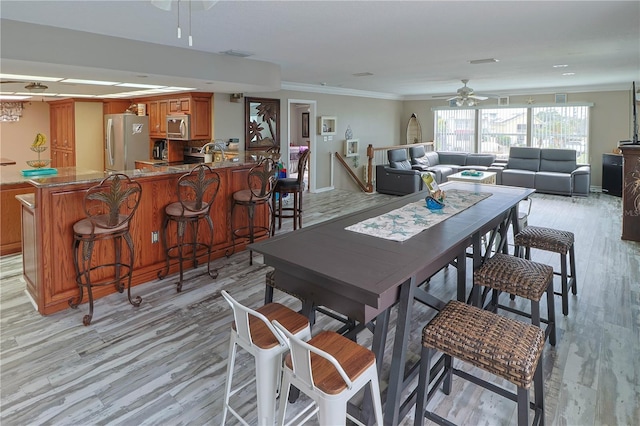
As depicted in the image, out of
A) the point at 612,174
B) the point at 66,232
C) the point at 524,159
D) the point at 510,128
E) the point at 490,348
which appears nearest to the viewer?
the point at 490,348

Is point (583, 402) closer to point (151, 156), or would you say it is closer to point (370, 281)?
point (370, 281)

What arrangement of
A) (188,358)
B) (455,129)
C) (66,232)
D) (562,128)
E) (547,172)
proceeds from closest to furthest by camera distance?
(188,358), (66,232), (547,172), (562,128), (455,129)

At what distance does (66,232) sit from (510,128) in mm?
10381

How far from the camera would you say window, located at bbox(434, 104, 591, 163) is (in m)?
9.47

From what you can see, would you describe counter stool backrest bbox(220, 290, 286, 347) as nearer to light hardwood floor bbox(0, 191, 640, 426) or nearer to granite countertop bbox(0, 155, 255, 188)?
light hardwood floor bbox(0, 191, 640, 426)

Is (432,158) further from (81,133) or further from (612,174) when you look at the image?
(81,133)

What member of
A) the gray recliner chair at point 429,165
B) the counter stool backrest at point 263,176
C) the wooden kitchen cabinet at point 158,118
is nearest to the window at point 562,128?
the gray recliner chair at point 429,165

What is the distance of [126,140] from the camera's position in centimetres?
675

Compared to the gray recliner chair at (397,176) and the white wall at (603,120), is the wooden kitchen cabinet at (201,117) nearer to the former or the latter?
the gray recliner chair at (397,176)

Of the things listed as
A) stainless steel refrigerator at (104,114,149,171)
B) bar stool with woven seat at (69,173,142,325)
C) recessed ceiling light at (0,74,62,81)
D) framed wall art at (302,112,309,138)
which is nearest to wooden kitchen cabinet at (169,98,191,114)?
stainless steel refrigerator at (104,114,149,171)

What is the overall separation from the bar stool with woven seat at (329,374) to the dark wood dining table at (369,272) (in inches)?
7.5

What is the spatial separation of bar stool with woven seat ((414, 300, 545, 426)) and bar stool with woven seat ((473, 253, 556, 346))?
1.90ft

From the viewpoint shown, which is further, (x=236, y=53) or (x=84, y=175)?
(x=236, y=53)

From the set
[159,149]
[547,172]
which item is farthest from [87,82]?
[547,172]
